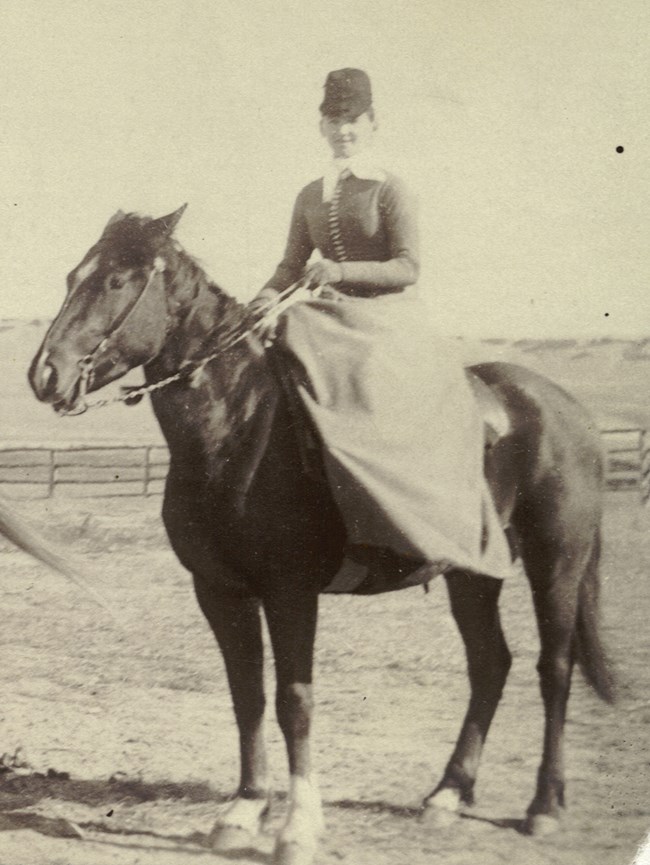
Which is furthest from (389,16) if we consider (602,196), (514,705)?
(514,705)

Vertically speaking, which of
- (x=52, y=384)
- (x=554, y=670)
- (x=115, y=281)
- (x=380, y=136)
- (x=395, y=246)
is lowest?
(x=554, y=670)

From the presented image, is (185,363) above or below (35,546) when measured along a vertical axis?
above

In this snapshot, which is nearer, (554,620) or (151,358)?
(151,358)

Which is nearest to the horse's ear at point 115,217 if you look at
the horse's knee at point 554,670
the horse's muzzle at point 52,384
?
the horse's muzzle at point 52,384

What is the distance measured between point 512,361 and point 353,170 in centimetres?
83

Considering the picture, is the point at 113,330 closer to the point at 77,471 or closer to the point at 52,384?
the point at 52,384

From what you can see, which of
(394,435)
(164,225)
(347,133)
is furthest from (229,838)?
(347,133)

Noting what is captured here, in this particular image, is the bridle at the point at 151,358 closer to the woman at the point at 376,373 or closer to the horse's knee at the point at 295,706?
the woman at the point at 376,373

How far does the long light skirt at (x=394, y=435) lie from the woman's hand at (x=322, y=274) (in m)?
0.06

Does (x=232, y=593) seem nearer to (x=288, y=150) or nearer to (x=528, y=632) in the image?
(x=528, y=632)

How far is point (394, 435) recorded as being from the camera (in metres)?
3.97

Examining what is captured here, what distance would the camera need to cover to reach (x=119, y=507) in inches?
170

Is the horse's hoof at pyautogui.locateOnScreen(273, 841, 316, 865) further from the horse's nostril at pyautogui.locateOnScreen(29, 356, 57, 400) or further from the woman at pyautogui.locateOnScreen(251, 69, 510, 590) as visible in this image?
the horse's nostril at pyautogui.locateOnScreen(29, 356, 57, 400)

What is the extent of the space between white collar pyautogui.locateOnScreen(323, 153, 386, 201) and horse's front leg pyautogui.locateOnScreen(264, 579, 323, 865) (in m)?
1.29
